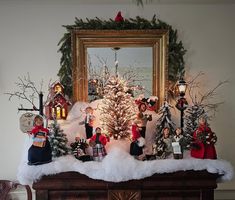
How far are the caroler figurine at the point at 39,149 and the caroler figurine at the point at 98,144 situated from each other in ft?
1.03

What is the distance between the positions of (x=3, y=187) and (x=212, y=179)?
173 centimetres

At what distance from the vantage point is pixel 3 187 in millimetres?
2684

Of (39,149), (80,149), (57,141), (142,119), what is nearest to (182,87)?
(142,119)

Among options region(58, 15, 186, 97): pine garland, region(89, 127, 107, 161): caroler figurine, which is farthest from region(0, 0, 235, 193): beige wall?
region(89, 127, 107, 161): caroler figurine

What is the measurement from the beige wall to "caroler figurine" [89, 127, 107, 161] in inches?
30.3

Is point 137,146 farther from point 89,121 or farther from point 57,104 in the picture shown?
point 57,104

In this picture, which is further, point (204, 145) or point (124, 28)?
point (124, 28)

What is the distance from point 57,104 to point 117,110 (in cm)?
48

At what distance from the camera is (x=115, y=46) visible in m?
2.68

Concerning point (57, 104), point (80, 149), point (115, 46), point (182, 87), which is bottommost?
point (80, 149)

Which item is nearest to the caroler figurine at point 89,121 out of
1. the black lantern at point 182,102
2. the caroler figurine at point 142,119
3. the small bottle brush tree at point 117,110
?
the small bottle brush tree at point 117,110

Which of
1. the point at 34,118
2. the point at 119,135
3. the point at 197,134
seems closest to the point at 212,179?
the point at 197,134

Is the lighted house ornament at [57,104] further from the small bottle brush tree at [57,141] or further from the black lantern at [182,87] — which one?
the black lantern at [182,87]

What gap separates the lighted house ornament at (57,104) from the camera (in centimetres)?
244
